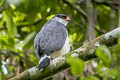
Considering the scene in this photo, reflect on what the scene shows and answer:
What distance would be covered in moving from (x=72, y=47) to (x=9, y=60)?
45.5 inches

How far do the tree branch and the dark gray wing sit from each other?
648mm

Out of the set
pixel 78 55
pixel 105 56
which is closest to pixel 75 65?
pixel 105 56

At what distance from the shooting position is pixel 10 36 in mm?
5816

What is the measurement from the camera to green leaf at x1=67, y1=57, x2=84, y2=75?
2.24 metres

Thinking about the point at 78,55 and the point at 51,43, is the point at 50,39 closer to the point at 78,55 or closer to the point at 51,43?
the point at 51,43

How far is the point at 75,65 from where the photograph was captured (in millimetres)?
2254

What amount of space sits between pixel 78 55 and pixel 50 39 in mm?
1120

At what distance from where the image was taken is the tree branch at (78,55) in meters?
3.44

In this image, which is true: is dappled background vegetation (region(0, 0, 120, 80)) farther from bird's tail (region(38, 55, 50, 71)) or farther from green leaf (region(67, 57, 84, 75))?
green leaf (region(67, 57, 84, 75))

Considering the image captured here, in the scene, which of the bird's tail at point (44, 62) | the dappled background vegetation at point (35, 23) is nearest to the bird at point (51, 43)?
the bird's tail at point (44, 62)

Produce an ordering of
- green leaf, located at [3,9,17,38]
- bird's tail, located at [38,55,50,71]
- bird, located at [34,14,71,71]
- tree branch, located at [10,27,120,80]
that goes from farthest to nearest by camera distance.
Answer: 1. green leaf, located at [3,9,17,38]
2. bird, located at [34,14,71,71]
3. bird's tail, located at [38,55,50,71]
4. tree branch, located at [10,27,120,80]

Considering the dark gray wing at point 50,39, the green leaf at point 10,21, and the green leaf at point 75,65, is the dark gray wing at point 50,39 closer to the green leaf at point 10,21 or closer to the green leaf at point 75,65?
the green leaf at point 10,21

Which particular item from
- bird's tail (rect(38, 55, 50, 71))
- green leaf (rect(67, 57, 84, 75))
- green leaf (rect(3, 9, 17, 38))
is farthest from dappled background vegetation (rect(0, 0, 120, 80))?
green leaf (rect(67, 57, 84, 75))

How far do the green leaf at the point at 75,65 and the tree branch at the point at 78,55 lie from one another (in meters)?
1.12
